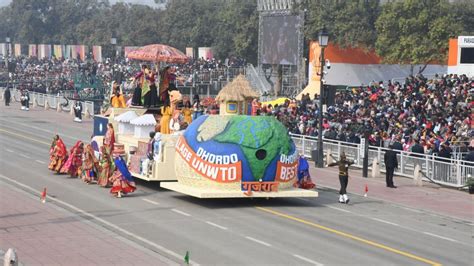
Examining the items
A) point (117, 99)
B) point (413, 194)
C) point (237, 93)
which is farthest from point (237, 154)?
point (117, 99)

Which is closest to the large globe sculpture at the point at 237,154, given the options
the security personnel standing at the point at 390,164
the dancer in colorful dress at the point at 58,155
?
the security personnel standing at the point at 390,164

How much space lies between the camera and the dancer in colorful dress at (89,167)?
27.3 metres

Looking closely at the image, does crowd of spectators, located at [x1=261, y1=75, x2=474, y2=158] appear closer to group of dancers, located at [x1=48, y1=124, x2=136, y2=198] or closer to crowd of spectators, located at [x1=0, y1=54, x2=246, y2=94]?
group of dancers, located at [x1=48, y1=124, x2=136, y2=198]

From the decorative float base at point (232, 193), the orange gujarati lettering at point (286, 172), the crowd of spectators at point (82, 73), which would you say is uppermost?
the crowd of spectators at point (82, 73)

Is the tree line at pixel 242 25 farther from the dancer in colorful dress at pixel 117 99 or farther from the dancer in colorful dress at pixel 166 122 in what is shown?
the dancer in colorful dress at pixel 166 122

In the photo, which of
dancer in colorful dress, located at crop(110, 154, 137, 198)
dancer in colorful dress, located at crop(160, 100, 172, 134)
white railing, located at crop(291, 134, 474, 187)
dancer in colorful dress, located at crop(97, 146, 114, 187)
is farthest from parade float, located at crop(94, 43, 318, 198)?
white railing, located at crop(291, 134, 474, 187)

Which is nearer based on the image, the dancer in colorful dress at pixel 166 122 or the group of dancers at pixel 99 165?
the group of dancers at pixel 99 165

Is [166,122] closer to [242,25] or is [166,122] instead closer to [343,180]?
[343,180]

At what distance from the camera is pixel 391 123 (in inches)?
1459

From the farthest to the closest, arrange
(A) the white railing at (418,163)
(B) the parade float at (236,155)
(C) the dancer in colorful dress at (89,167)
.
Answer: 1. (A) the white railing at (418,163)
2. (C) the dancer in colorful dress at (89,167)
3. (B) the parade float at (236,155)

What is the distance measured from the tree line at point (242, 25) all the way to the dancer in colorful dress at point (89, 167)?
94.0ft

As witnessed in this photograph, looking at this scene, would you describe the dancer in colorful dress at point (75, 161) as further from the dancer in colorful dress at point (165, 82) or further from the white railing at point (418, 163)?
the white railing at point (418, 163)

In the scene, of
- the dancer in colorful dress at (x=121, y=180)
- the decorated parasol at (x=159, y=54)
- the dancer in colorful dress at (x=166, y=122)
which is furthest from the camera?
the decorated parasol at (x=159, y=54)

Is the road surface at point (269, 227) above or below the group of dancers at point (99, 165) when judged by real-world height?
below
